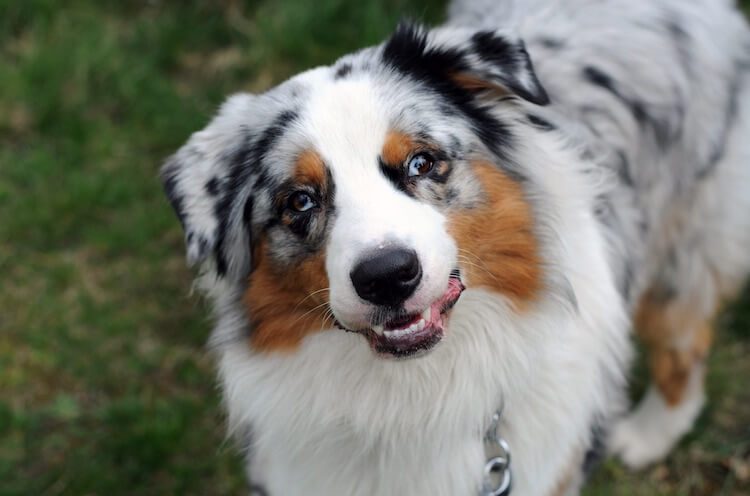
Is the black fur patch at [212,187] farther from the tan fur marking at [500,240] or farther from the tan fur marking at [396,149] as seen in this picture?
Result: the tan fur marking at [500,240]

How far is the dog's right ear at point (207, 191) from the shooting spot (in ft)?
9.71

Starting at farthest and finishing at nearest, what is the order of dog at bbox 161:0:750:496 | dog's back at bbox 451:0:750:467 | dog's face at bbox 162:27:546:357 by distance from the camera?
dog's back at bbox 451:0:750:467, dog at bbox 161:0:750:496, dog's face at bbox 162:27:546:357

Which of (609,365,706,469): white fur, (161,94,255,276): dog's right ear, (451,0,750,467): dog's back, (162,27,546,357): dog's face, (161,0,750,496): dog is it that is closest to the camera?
(162,27,546,357): dog's face

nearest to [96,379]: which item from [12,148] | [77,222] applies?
[77,222]

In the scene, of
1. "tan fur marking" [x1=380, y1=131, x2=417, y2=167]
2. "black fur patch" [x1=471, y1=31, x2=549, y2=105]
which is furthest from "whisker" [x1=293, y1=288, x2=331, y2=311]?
"black fur patch" [x1=471, y1=31, x2=549, y2=105]

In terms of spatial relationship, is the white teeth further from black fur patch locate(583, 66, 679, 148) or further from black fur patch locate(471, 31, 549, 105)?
black fur patch locate(583, 66, 679, 148)

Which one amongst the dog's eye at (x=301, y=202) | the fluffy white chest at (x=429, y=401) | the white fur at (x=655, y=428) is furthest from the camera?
the white fur at (x=655, y=428)

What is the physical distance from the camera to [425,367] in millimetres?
2832

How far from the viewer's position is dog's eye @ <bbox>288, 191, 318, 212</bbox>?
2.72 meters

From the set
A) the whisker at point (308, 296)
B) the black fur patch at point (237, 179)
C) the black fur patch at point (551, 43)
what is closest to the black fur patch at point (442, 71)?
the black fur patch at point (237, 179)

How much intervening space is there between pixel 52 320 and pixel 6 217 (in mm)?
873

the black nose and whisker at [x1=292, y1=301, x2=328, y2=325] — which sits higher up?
the black nose

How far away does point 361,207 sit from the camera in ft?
8.30

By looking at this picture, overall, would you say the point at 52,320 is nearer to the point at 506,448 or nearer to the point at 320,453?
the point at 320,453
